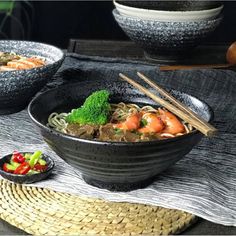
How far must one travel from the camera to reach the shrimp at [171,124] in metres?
1.13

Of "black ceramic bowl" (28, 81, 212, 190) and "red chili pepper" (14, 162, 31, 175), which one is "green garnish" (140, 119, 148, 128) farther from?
"red chili pepper" (14, 162, 31, 175)

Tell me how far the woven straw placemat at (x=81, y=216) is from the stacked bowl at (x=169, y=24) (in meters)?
0.74

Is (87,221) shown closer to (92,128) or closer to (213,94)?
(92,128)

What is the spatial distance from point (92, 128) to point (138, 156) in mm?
131

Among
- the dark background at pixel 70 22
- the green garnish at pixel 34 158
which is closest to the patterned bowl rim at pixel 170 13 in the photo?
the green garnish at pixel 34 158

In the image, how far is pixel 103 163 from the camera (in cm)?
101

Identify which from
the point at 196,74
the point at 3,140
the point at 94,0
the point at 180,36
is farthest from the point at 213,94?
the point at 94,0

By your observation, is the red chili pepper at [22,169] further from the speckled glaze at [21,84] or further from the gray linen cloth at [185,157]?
the speckled glaze at [21,84]

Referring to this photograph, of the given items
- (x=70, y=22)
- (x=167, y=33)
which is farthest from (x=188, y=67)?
(x=70, y=22)

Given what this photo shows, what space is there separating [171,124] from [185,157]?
137mm

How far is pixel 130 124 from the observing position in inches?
43.9

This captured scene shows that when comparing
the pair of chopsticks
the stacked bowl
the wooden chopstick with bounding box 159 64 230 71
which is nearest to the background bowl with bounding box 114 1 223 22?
the stacked bowl

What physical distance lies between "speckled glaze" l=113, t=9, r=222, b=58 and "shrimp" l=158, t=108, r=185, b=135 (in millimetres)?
557

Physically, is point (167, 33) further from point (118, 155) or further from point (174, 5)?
point (118, 155)
